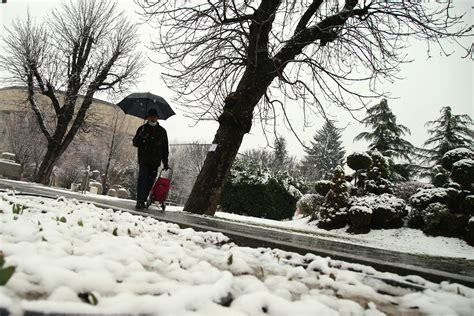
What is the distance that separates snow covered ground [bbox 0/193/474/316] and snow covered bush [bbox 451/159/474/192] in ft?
35.0

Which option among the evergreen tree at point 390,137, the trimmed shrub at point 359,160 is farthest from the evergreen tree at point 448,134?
the trimmed shrub at point 359,160

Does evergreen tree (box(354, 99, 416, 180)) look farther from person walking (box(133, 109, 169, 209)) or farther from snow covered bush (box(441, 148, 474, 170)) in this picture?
person walking (box(133, 109, 169, 209))

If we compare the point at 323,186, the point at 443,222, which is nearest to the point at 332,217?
the point at 323,186

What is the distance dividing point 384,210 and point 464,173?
276 centimetres

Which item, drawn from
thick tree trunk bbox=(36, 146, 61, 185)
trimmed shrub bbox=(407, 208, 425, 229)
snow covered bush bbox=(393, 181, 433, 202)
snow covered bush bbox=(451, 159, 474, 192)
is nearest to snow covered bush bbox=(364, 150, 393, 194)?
trimmed shrub bbox=(407, 208, 425, 229)

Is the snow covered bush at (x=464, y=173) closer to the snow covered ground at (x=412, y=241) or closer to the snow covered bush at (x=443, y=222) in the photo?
the snow covered bush at (x=443, y=222)

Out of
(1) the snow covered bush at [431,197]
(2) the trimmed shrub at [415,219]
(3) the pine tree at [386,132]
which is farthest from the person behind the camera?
(3) the pine tree at [386,132]

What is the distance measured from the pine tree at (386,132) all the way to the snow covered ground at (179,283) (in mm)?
25708

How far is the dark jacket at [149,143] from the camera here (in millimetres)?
6062

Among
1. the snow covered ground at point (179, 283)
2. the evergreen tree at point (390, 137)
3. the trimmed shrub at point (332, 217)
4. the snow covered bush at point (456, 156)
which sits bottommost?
the snow covered ground at point (179, 283)

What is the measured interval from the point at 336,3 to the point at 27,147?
3076cm

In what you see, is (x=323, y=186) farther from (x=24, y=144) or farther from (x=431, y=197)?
(x=24, y=144)

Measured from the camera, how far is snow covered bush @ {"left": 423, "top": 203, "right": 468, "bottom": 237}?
1053cm

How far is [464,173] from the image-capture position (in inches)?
422
